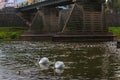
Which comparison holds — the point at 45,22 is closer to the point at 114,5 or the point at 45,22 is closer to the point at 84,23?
the point at 84,23

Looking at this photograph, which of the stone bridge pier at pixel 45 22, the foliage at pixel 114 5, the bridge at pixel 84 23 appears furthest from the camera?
the foliage at pixel 114 5

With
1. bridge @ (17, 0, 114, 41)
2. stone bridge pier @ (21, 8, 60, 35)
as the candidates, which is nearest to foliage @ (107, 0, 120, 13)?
stone bridge pier @ (21, 8, 60, 35)

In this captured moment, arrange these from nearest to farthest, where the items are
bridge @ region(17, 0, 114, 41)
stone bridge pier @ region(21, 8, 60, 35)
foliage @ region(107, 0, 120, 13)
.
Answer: bridge @ region(17, 0, 114, 41), stone bridge pier @ region(21, 8, 60, 35), foliage @ region(107, 0, 120, 13)

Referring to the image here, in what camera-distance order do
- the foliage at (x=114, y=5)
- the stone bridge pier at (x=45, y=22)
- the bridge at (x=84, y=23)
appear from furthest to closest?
the foliage at (x=114, y=5) < the stone bridge pier at (x=45, y=22) < the bridge at (x=84, y=23)

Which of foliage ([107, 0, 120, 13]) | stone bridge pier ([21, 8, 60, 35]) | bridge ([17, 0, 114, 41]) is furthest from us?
foliage ([107, 0, 120, 13])

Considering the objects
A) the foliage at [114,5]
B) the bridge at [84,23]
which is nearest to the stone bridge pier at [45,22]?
the bridge at [84,23]

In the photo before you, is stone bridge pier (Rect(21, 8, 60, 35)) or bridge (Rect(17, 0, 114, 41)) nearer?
bridge (Rect(17, 0, 114, 41))

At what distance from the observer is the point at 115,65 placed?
38.6 meters

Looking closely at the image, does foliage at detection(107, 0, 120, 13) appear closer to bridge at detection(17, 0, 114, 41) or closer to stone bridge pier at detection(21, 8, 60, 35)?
stone bridge pier at detection(21, 8, 60, 35)

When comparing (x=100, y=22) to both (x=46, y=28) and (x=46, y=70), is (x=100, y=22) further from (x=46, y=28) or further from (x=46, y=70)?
(x=46, y=70)

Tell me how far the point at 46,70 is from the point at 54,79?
5791 mm

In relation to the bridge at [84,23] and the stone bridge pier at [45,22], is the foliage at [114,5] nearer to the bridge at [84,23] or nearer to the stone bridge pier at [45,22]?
the stone bridge pier at [45,22]

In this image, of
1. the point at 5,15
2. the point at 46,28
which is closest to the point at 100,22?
the point at 46,28

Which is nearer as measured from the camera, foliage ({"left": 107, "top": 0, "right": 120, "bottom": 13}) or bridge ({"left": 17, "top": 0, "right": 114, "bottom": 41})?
bridge ({"left": 17, "top": 0, "right": 114, "bottom": 41})
